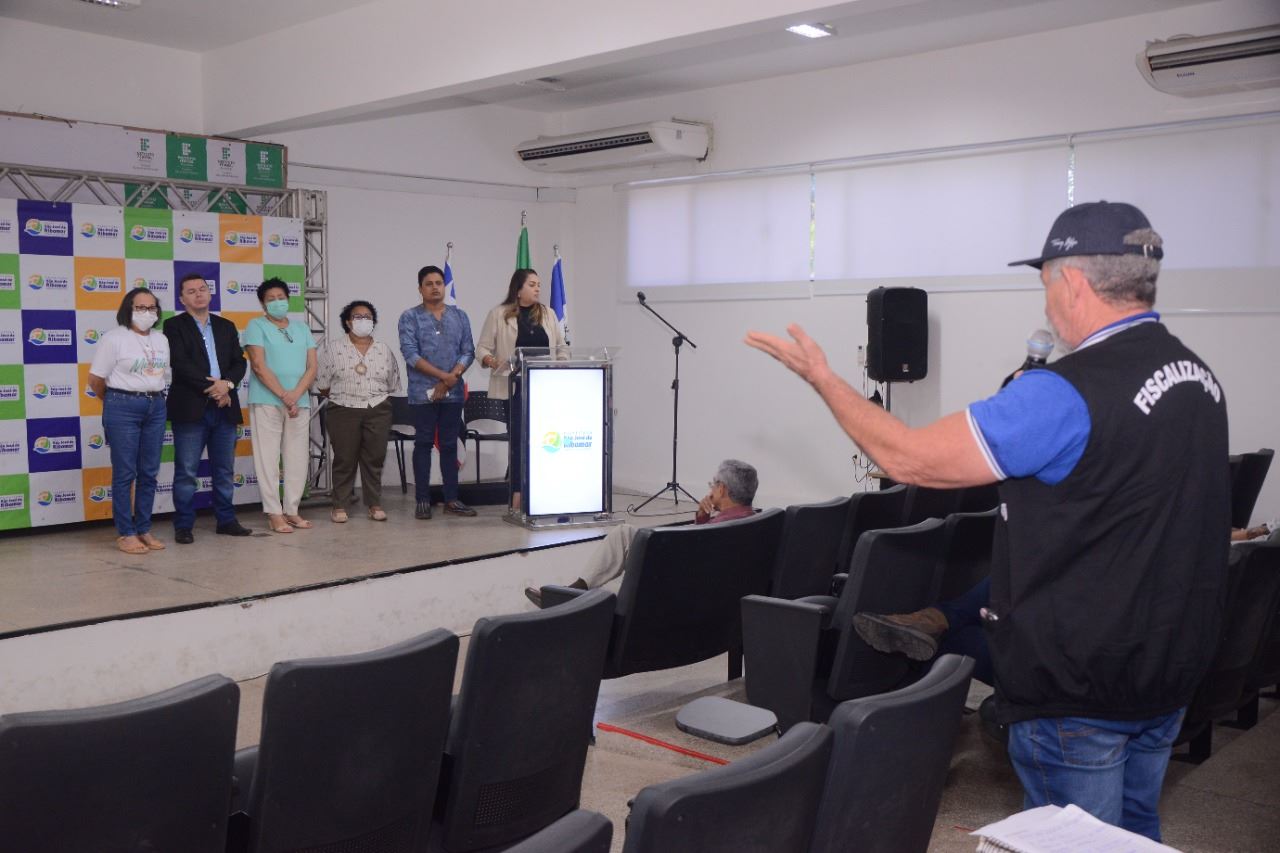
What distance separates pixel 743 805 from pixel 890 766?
0.38 meters

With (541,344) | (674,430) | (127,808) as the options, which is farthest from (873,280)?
(127,808)

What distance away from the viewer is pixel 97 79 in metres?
7.89

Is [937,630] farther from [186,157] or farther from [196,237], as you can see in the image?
[186,157]

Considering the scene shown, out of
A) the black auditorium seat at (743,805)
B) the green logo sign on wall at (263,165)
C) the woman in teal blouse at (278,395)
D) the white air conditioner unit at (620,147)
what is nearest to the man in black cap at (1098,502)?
the black auditorium seat at (743,805)

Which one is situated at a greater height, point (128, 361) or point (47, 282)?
point (47, 282)

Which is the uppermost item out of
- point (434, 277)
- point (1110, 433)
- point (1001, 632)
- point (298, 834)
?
point (434, 277)

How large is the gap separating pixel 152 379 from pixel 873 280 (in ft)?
16.5

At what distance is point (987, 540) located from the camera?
3.96 metres

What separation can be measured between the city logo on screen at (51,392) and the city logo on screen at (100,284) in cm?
62

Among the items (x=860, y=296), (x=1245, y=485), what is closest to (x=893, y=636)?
(x=1245, y=485)

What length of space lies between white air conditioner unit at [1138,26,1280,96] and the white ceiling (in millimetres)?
4710

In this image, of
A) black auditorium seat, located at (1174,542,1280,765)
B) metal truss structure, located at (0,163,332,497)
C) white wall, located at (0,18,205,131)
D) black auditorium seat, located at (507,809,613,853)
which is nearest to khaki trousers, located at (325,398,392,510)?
metal truss structure, located at (0,163,332,497)

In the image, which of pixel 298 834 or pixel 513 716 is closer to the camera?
pixel 298 834

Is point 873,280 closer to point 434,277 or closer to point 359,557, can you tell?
point 434,277
